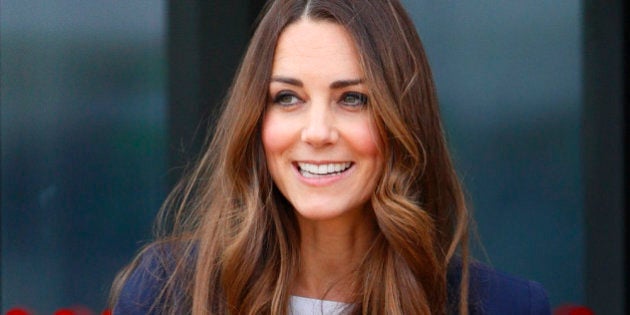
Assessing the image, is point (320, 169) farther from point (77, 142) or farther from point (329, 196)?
point (77, 142)

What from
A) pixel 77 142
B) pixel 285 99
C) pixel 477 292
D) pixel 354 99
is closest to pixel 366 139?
pixel 354 99

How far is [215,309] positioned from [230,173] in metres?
0.29

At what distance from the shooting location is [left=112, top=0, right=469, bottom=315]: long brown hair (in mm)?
2230

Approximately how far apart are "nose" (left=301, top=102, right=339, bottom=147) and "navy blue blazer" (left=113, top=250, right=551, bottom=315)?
0.47 metres

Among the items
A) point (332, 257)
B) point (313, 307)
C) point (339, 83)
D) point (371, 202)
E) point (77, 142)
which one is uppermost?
point (339, 83)

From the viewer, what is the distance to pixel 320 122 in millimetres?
2178

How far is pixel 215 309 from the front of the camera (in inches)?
92.0

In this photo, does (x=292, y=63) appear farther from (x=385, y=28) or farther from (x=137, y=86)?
(x=137, y=86)

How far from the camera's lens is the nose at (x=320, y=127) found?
217 centimetres

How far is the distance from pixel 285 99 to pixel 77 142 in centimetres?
138

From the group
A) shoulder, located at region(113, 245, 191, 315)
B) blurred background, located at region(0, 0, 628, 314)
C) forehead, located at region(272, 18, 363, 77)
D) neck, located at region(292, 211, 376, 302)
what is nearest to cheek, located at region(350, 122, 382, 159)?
forehead, located at region(272, 18, 363, 77)

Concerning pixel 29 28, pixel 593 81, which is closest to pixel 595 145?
pixel 593 81

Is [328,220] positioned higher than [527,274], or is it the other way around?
[328,220]

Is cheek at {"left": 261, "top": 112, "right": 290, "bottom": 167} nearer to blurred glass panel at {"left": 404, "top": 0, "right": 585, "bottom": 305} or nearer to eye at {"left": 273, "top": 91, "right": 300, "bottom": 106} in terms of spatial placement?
eye at {"left": 273, "top": 91, "right": 300, "bottom": 106}
